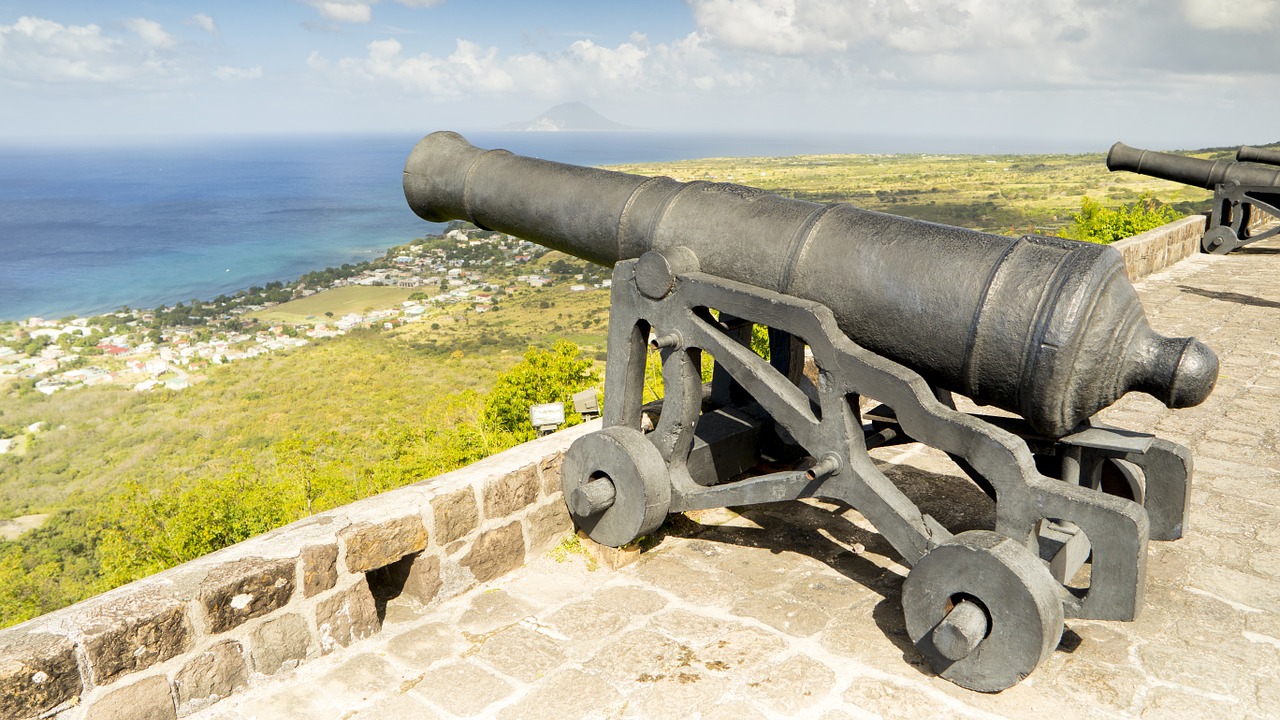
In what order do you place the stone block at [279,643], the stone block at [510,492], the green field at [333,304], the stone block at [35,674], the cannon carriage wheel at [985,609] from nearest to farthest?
1. the stone block at [35,674]
2. the cannon carriage wheel at [985,609]
3. the stone block at [279,643]
4. the stone block at [510,492]
5. the green field at [333,304]

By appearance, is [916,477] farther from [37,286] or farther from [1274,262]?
[37,286]

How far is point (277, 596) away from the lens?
318 cm

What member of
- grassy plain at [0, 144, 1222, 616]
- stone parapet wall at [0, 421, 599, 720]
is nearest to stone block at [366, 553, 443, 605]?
stone parapet wall at [0, 421, 599, 720]

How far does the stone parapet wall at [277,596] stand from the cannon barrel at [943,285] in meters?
1.16

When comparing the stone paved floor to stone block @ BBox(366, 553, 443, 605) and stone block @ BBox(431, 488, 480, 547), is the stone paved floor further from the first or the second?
stone block @ BBox(431, 488, 480, 547)

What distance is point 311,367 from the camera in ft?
173

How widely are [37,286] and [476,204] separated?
128m

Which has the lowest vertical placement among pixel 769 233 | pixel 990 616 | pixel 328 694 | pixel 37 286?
pixel 37 286

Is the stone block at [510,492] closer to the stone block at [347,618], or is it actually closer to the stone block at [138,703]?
the stone block at [347,618]

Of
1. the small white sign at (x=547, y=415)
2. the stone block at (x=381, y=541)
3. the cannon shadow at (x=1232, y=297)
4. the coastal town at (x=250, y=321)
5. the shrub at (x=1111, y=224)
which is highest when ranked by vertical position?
the shrub at (x=1111, y=224)

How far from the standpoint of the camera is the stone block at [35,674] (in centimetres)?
252

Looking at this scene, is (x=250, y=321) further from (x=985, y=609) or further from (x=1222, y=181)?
(x=985, y=609)

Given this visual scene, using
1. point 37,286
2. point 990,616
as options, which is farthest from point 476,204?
point 37,286

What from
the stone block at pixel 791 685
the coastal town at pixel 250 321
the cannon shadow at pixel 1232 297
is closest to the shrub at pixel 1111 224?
the cannon shadow at pixel 1232 297
